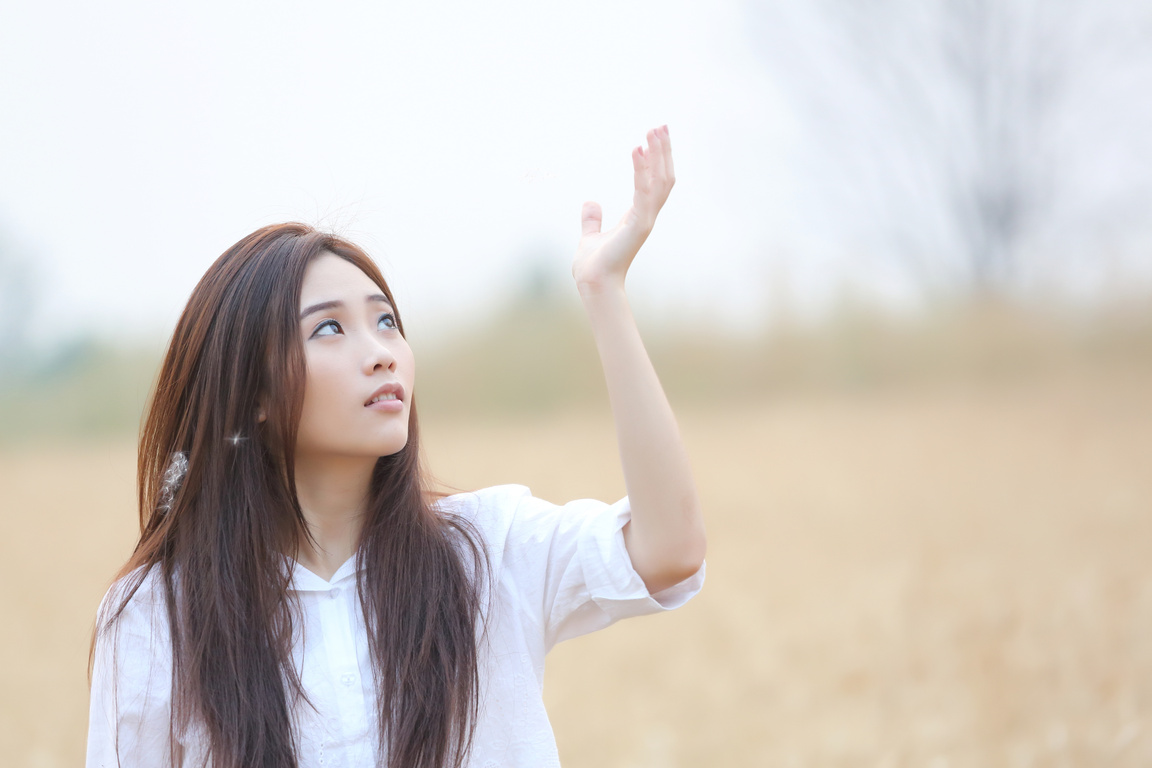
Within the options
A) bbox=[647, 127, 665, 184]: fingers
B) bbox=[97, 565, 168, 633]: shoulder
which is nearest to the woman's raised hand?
bbox=[647, 127, 665, 184]: fingers

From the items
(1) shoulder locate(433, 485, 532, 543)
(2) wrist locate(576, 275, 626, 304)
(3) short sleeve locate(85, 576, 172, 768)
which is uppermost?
(2) wrist locate(576, 275, 626, 304)

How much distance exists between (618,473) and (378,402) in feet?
5.30

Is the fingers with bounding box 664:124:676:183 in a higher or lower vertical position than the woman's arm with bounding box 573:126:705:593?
higher

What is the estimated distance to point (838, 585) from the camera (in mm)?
2205

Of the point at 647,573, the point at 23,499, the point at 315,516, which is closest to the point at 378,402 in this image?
the point at 315,516

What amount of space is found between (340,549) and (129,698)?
213 millimetres

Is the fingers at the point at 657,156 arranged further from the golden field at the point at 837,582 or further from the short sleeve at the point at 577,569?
the golden field at the point at 837,582

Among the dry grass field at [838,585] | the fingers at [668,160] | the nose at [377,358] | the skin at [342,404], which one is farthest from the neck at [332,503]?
the dry grass field at [838,585]

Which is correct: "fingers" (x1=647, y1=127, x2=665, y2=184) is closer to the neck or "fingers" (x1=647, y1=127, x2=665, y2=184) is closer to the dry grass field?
the neck

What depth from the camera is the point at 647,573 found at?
70 centimetres

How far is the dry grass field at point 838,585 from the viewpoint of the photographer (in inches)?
76.6

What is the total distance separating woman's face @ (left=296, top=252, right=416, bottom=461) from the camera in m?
0.76

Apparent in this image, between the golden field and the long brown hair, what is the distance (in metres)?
1.18

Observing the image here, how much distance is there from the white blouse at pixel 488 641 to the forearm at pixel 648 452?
0.04 m
